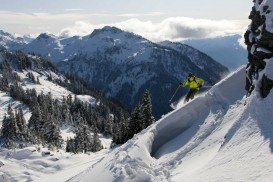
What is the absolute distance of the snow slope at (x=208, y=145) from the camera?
19.8 metres

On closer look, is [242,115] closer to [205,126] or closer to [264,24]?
[205,126]

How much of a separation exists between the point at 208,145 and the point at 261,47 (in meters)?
7.44

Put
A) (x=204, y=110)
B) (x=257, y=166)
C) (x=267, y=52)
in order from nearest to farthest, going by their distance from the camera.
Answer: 1. (x=257, y=166)
2. (x=267, y=52)
3. (x=204, y=110)

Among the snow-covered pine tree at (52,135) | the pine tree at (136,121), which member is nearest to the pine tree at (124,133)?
the pine tree at (136,121)

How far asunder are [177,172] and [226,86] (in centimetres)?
1094

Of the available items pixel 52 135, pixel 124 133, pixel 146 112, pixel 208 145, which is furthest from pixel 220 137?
pixel 52 135

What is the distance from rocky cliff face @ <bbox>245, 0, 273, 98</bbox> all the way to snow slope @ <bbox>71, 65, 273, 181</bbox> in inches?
41.7

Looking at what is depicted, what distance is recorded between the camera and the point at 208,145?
25.9 metres

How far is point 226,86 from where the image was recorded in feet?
106

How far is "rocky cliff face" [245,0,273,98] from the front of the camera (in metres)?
24.5

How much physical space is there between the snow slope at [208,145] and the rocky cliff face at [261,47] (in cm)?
106

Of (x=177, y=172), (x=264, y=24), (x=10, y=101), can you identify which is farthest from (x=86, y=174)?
(x=10, y=101)

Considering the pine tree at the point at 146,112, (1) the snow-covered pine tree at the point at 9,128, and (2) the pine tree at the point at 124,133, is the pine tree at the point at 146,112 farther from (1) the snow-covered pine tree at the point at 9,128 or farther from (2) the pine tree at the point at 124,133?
(1) the snow-covered pine tree at the point at 9,128

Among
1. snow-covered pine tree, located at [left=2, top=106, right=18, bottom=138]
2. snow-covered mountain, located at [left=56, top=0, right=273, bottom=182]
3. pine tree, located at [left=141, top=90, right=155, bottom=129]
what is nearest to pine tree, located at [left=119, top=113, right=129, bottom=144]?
pine tree, located at [left=141, top=90, right=155, bottom=129]
